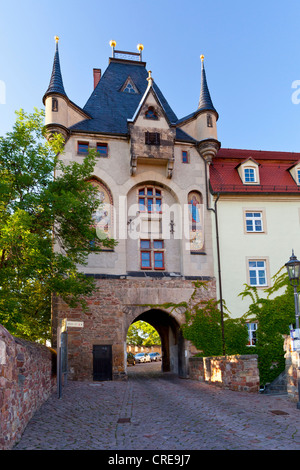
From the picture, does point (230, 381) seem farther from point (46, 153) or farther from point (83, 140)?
point (83, 140)

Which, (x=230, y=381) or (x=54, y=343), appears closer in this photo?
(x=230, y=381)

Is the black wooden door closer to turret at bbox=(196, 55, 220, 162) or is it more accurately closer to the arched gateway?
the arched gateway

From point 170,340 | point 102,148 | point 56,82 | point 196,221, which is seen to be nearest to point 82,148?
point 102,148

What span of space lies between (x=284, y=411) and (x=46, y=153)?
12203 mm

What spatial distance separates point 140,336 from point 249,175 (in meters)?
37.0

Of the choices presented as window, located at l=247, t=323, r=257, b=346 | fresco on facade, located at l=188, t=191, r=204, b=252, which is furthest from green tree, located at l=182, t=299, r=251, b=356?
fresco on facade, located at l=188, t=191, r=204, b=252

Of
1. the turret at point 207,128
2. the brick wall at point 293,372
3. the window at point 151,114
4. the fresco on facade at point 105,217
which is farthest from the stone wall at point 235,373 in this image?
the window at point 151,114

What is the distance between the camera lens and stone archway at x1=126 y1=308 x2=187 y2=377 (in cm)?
2428

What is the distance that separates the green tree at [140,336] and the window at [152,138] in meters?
36.1

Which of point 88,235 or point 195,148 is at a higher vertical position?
point 195,148

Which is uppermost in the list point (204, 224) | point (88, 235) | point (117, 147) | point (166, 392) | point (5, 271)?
point (117, 147)

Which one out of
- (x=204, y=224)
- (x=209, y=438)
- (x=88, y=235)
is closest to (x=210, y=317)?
(x=204, y=224)

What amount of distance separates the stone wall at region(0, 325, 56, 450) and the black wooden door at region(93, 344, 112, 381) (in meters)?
9.97

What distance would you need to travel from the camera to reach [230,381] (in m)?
16.2
